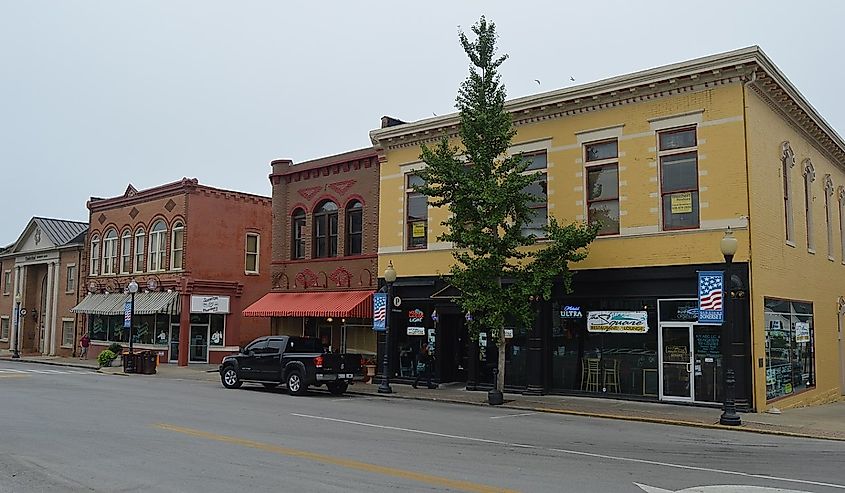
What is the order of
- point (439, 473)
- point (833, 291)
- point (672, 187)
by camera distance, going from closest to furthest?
1. point (439, 473)
2. point (672, 187)
3. point (833, 291)

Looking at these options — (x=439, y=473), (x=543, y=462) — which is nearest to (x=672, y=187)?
(x=543, y=462)

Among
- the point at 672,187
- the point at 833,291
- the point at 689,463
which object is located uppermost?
the point at 672,187

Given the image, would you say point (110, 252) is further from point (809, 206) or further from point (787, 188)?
point (809, 206)

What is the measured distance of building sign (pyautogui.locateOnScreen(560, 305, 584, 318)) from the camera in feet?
70.6

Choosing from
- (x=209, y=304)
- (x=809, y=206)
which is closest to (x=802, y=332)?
(x=809, y=206)

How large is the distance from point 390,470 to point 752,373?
11.9 metres

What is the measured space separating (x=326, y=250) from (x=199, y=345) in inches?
454

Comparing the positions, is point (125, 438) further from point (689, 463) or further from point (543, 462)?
point (689, 463)

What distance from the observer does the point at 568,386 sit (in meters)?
21.7

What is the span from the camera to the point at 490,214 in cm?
2000

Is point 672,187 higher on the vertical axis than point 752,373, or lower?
higher

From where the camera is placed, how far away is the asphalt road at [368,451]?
→ 30.5 ft

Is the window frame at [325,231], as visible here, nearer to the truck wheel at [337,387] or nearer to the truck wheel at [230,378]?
the truck wheel at [230,378]

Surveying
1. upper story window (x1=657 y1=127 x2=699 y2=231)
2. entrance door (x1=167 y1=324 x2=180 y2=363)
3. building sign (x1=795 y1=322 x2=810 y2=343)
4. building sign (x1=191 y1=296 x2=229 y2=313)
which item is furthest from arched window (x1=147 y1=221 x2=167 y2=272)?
building sign (x1=795 y1=322 x2=810 y2=343)
